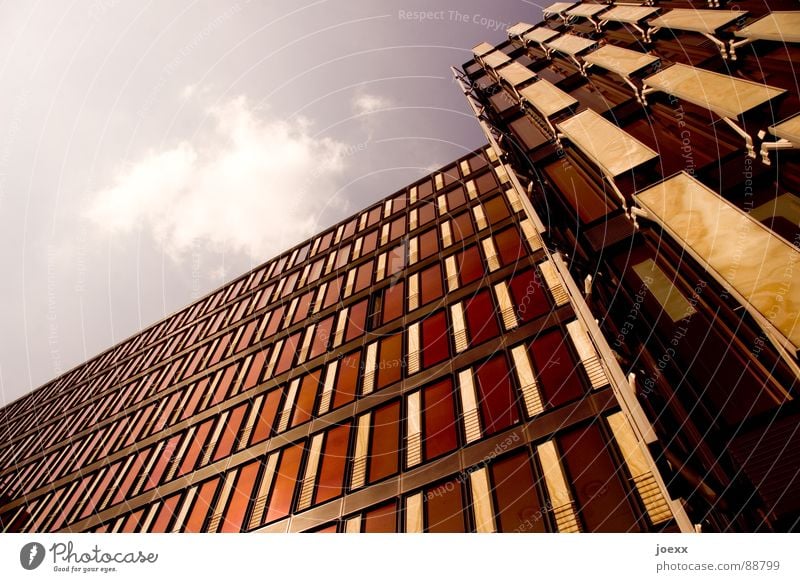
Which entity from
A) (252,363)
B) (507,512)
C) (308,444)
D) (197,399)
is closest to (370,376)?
(308,444)

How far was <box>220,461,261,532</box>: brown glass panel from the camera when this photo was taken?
14.9m

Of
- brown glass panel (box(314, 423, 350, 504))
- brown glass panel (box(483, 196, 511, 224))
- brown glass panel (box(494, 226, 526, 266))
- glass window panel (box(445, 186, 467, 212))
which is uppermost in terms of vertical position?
glass window panel (box(445, 186, 467, 212))

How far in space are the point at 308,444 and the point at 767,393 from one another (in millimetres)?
13795

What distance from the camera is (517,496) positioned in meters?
10.4

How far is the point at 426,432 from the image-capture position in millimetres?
13523

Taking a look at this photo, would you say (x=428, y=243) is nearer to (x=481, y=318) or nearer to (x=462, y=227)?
(x=462, y=227)

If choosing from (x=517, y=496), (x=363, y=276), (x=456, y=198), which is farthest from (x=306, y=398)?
(x=456, y=198)

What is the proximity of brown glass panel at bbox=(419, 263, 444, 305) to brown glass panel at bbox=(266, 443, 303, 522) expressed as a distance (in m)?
7.94

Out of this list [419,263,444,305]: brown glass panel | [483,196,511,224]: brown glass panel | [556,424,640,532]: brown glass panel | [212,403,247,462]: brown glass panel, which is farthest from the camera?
[483,196,511,224]: brown glass panel

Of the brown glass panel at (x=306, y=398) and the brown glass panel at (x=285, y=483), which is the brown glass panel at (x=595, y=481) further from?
the brown glass panel at (x=306, y=398)

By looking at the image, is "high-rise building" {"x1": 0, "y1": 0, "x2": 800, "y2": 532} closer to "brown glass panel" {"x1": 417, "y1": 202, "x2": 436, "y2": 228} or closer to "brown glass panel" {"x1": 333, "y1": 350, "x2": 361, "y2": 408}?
"brown glass panel" {"x1": 333, "y1": 350, "x2": 361, "y2": 408}

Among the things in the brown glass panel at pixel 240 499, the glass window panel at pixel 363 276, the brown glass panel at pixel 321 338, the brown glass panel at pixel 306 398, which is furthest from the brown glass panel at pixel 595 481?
the glass window panel at pixel 363 276

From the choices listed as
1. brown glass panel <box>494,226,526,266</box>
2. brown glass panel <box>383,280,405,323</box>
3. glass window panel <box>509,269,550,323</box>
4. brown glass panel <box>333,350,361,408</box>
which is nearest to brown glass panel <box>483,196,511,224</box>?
brown glass panel <box>494,226,526,266</box>

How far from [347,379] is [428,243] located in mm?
8715
